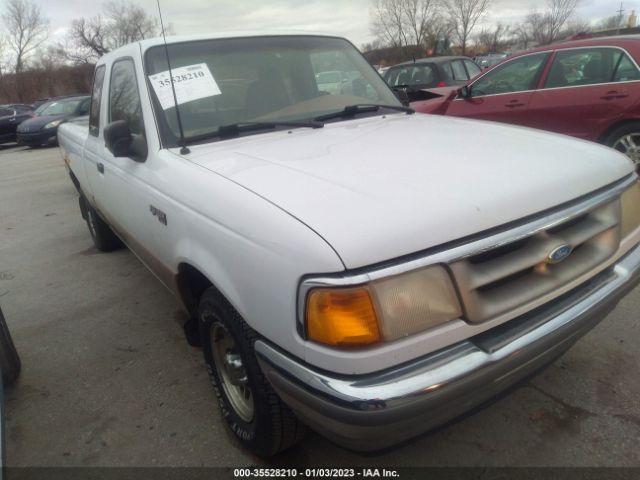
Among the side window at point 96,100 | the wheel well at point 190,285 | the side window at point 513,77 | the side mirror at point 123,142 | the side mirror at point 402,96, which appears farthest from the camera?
the side window at point 513,77

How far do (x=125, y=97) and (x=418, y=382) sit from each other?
2.47 meters

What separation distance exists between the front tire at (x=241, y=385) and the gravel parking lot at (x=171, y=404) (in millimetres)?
177

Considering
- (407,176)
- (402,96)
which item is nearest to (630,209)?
(407,176)

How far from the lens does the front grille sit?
61.4 inches

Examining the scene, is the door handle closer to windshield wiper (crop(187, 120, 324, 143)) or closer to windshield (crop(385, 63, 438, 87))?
windshield wiper (crop(187, 120, 324, 143))

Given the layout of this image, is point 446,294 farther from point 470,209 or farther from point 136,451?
point 136,451

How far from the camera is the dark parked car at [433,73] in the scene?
9.61 m

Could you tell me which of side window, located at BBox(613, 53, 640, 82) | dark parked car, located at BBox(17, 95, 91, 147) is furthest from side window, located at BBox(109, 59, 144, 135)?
dark parked car, located at BBox(17, 95, 91, 147)

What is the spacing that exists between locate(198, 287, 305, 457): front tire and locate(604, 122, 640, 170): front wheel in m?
4.95

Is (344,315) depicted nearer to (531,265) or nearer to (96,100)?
(531,265)

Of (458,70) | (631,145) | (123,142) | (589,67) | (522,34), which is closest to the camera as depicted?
(123,142)

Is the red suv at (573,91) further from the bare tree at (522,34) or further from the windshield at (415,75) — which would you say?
the bare tree at (522,34)

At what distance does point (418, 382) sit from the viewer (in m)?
1.45

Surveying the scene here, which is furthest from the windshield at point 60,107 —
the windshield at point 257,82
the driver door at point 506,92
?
the windshield at point 257,82
